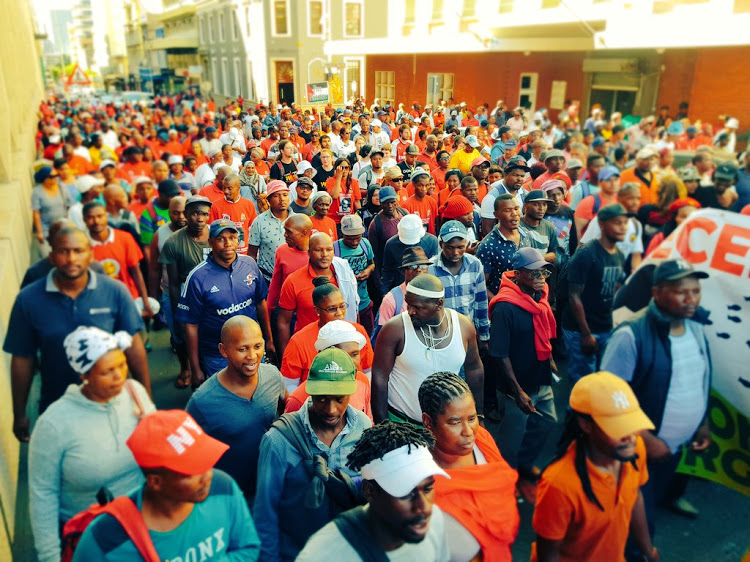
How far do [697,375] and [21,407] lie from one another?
392 cm

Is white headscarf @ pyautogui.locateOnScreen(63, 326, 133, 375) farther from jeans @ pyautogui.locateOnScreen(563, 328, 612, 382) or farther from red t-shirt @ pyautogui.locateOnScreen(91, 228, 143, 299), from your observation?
jeans @ pyautogui.locateOnScreen(563, 328, 612, 382)

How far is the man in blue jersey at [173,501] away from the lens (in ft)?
6.50

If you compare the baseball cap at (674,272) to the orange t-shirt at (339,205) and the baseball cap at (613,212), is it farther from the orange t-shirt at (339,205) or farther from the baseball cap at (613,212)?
the orange t-shirt at (339,205)

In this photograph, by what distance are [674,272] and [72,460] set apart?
3.03 metres

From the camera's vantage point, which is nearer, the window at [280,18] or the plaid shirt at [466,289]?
the plaid shirt at [466,289]

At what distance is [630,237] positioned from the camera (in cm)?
471

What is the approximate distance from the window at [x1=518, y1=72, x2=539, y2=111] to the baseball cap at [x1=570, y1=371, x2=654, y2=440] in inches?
666

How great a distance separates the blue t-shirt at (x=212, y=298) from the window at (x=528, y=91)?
51.0ft

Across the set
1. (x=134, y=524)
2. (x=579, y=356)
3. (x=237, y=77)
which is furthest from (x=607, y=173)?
(x=237, y=77)

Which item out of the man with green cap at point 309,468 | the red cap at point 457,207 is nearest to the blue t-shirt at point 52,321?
the man with green cap at point 309,468

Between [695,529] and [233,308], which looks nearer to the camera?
[695,529]

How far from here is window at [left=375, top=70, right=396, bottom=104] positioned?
1256 centimetres

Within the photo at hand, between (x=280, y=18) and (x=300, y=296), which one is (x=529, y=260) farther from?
(x=280, y=18)

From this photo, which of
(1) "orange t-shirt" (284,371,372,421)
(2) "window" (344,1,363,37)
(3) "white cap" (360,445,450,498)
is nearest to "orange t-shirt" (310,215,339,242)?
(1) "orange t-shirt" (284,371,372,421)
